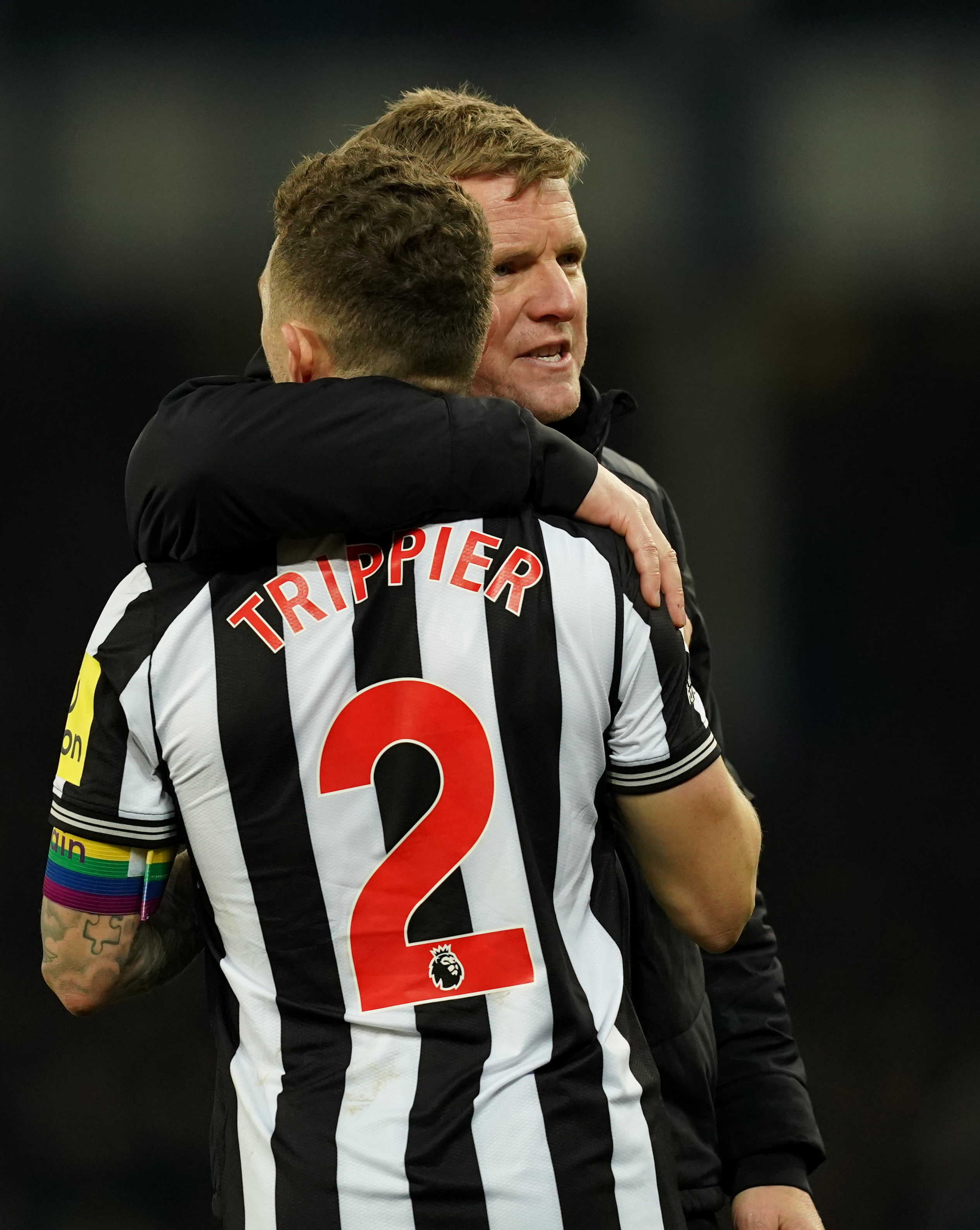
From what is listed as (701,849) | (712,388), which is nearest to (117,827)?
(701,849)

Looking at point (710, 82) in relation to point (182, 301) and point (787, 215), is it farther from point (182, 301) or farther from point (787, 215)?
point (182, 301)

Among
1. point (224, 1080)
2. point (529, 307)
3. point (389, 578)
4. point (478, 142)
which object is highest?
point (478, 142)

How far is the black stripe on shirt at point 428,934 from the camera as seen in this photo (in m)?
0.85

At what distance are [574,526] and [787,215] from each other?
169cm

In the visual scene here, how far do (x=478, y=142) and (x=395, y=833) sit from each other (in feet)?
2.27

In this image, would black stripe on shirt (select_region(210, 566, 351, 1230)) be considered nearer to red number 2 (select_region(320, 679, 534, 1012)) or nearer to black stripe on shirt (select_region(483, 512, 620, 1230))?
red number 2 (select_region(320, 679, 534, 1012))

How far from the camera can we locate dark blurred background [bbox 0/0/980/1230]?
7.54 ft

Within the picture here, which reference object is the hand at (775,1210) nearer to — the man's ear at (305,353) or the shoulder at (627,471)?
the shoulder at (627,471)

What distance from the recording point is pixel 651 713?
92 centimetres

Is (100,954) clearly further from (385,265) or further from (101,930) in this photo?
(385,265)

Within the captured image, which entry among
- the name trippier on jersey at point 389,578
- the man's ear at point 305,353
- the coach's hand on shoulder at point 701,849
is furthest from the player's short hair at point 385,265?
the coach's hand on shoulder at point 701,849

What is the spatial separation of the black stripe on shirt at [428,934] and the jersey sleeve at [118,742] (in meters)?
0.15

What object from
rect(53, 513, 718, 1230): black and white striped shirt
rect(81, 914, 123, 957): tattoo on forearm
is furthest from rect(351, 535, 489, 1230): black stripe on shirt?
rect(81, 914, 123, 957): tattoo on forearm

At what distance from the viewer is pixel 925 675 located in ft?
8.11
